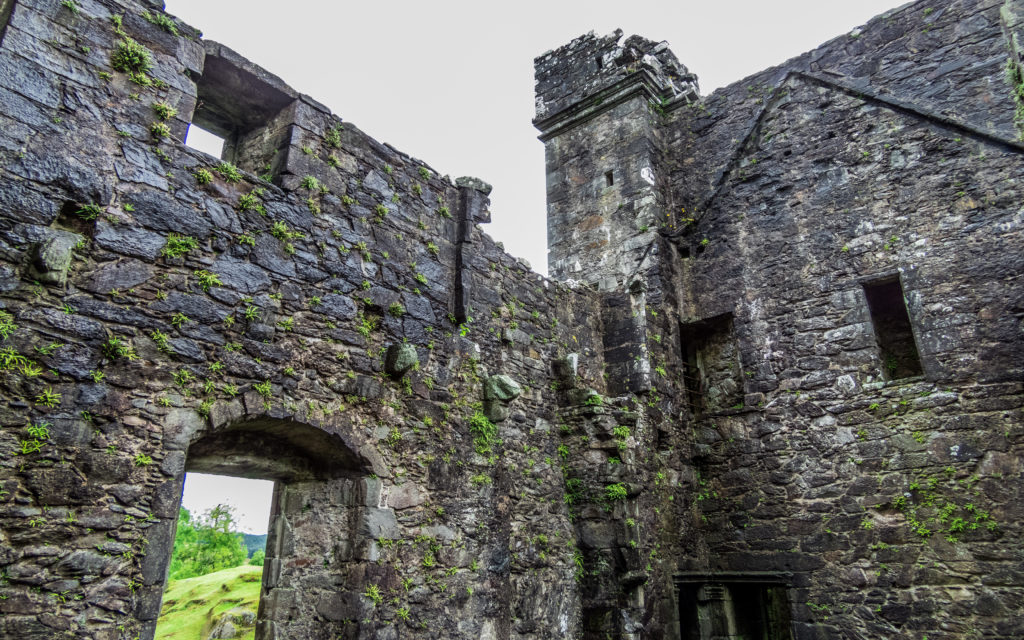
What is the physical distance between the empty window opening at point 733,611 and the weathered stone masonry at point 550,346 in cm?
3

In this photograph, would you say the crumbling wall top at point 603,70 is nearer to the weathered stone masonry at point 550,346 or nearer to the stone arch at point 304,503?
the weathered stone masonry at point 550,346

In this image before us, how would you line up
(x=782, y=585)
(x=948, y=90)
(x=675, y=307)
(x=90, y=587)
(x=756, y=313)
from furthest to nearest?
(x=675, y=307) < (x=756, y=313) < (x=948, y=90) < (x=782, y=585) < (x=90, y=587)

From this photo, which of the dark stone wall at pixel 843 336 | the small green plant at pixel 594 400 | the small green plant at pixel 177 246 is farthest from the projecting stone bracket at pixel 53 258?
the dark stone wall at pixel 843 336

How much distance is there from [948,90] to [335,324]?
6.85m

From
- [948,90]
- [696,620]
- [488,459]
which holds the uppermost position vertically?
[948,90]

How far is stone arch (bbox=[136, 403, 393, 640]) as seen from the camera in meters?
4.50

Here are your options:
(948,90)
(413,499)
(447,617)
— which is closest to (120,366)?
(413,499)

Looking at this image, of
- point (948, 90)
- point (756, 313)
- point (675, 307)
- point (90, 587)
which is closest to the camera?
point (90, 587)

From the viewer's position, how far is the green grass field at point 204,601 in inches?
293

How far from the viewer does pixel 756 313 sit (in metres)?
7.57

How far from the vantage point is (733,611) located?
6.86 metres

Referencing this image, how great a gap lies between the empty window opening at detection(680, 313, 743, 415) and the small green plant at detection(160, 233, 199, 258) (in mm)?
5636

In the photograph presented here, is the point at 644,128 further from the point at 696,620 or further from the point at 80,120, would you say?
the point at 80,120

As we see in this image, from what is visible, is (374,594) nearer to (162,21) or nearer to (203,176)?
(203,176)
